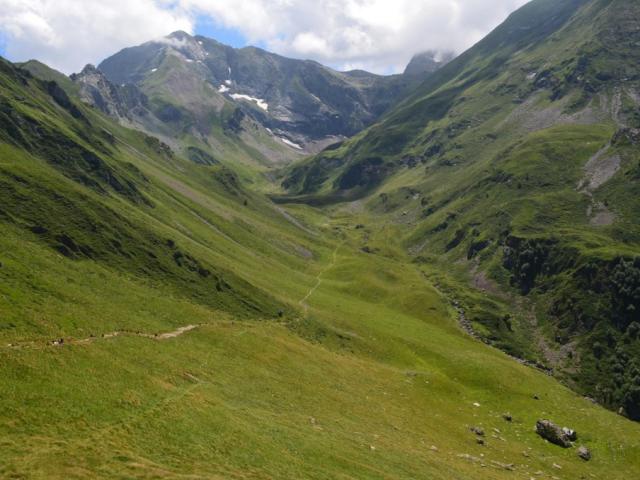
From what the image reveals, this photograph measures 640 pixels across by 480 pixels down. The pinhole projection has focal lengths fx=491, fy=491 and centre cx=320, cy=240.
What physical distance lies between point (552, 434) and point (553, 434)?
15cm

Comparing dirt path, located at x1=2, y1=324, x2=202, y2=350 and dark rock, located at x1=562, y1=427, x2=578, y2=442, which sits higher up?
dark rock, located at x1=562, y1=427, x2=578, y2=442

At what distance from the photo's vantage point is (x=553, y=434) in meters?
80.4

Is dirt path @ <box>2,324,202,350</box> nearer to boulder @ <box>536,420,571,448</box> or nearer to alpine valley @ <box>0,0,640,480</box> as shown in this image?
alpine valley @ <box>0,0,640,480</box>

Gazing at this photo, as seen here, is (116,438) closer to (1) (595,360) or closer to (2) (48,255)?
(2) (48,255)

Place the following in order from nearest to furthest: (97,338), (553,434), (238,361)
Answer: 1. (97,338)
2. (238,361)
3. (553,434)

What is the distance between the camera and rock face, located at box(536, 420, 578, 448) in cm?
7944

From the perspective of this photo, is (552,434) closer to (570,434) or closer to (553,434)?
(553,434)

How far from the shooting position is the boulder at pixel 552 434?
7944cm

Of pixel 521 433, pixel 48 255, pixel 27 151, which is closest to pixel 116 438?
pixel 48 255

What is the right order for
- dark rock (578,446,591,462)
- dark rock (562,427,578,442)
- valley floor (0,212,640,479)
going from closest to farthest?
1. valley floor (0,212,640,479)
2. dark rock (578,446,591,462)
3. dark rock (562,427,578,442)

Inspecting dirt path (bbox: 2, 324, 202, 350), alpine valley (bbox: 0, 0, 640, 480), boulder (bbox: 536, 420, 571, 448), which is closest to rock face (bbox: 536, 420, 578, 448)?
boulder (bbox: 536, 420, 571, 448)

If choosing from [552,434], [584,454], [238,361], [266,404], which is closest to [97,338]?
[238,361]

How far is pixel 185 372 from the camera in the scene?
56438 mm

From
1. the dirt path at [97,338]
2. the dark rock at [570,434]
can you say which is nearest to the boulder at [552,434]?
the dark rock at [570,434]
